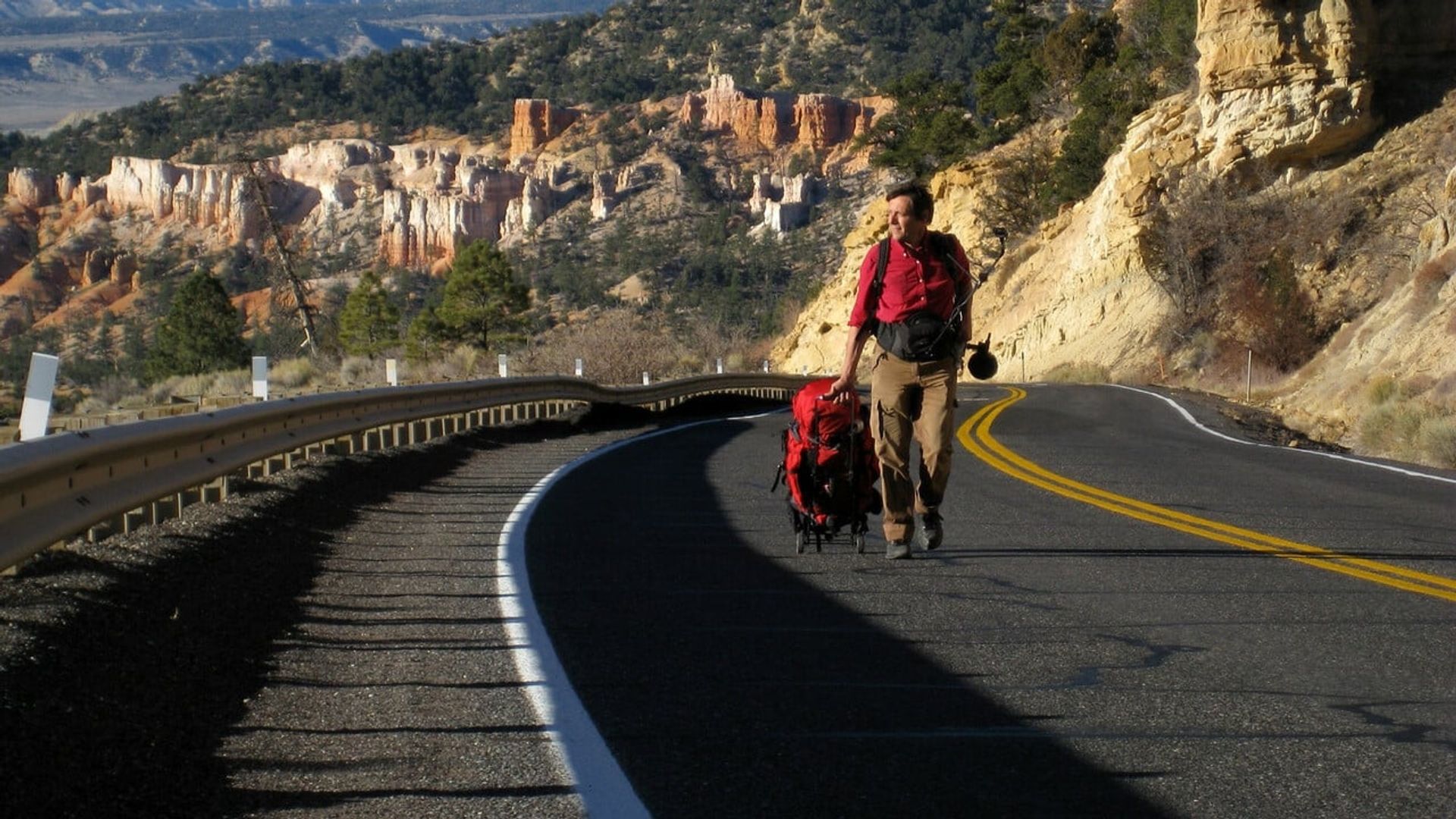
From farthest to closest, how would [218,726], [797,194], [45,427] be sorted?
[797,194] → [45,427] → [218,726]

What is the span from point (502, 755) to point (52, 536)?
2.80 m

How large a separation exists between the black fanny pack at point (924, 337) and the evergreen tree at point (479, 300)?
225ft

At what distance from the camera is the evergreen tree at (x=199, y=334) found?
67.8 metres

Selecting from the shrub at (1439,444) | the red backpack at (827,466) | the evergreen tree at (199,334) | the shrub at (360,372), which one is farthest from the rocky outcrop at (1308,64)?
the red backpack at (827,466)

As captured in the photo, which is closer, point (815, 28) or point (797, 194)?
point (797, 194)

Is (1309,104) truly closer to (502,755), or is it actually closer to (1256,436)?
(1256,436)

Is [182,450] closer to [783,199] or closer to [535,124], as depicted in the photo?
[783,199]

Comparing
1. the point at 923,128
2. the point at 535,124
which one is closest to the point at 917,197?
the point at 923,128

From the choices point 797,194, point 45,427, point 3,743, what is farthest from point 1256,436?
point 797,194

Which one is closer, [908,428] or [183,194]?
[908,428]

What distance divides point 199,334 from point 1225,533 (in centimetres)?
6173

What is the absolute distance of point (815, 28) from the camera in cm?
17412

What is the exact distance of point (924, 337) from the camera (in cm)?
971

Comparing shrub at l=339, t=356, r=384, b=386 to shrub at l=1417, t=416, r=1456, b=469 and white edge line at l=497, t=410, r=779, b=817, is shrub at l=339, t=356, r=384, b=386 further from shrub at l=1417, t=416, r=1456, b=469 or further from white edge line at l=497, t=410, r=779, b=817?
white edge line at l=497, t=410, r=779, b=817
